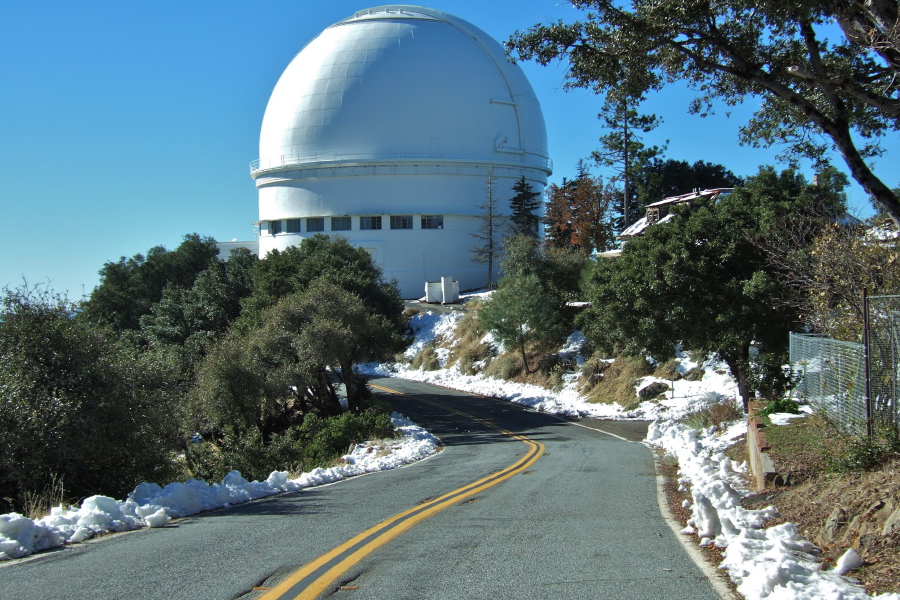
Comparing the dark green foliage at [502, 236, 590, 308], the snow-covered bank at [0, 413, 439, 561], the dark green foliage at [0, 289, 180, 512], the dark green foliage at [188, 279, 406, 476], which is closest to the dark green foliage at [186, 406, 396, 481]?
the dark green foliage at [188, 279, 406, 476]

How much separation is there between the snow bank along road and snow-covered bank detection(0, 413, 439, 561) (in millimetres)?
235

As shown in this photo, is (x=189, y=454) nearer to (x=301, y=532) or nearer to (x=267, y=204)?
(x=301, y=532)

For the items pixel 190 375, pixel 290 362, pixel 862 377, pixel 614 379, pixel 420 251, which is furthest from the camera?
pixel 420 251

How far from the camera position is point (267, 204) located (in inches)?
2707

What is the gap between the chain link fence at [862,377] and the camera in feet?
25.9

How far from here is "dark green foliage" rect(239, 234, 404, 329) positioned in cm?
3878

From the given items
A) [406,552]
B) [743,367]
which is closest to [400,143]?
[743,367]

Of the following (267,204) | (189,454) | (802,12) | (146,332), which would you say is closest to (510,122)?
(267,204)

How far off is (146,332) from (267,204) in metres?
25.5

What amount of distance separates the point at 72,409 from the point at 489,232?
174 feet

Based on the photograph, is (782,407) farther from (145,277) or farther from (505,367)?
(145,277)

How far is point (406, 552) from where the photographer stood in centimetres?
636

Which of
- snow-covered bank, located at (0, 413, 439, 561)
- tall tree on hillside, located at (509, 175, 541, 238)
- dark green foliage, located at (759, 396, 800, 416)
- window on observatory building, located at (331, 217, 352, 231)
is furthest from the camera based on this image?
window on observatory building, located at (331, 217, 352, 231)

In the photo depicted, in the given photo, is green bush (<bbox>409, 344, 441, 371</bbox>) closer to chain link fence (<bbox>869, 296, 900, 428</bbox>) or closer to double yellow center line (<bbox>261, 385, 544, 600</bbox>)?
double yellow center line (<bbox>261, 385, 544, 600</bbox>)
